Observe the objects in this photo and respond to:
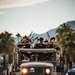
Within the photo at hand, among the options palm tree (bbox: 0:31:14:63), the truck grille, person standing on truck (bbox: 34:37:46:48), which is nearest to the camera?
the truck grille

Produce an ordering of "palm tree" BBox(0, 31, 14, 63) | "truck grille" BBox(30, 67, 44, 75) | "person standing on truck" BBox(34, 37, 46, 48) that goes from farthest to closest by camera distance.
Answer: "palm tree" BBox(0, 31, 14, 63)
"person standing on truck" BBox(34, 37, 46, 48)
"truck grille" BBox(30, 67, 44, 75)

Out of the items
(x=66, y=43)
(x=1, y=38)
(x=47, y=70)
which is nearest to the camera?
(x=47, y=70)

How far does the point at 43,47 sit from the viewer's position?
450 inches

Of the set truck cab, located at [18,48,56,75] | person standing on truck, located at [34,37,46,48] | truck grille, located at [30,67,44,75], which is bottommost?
truck grille, located at [30,67,44,75]

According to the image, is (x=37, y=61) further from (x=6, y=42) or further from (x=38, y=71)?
(x=6, y=42)

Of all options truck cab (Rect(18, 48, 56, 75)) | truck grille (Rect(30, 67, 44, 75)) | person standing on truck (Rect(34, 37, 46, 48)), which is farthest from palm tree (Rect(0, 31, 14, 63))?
truck grille (Rect(30, 67, 44, 75))

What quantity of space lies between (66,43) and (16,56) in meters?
18.8

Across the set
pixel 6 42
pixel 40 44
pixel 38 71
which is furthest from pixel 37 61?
pixel 6 42

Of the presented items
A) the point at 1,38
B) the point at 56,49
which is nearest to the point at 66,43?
the point at 1,38

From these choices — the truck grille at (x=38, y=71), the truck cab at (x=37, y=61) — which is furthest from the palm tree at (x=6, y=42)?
the truck grille at (x=38, y=71)

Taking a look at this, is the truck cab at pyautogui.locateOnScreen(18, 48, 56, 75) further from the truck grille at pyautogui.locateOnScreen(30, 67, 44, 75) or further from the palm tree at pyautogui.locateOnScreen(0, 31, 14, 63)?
the palm tree at pyautogui.locateOnScreen(0, 31, 14, 63)

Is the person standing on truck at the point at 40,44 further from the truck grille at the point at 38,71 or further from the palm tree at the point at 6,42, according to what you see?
the palm tree at the point at 6,42

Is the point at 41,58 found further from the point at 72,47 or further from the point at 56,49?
the point at 72,47

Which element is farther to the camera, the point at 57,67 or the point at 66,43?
the point at 66,43
